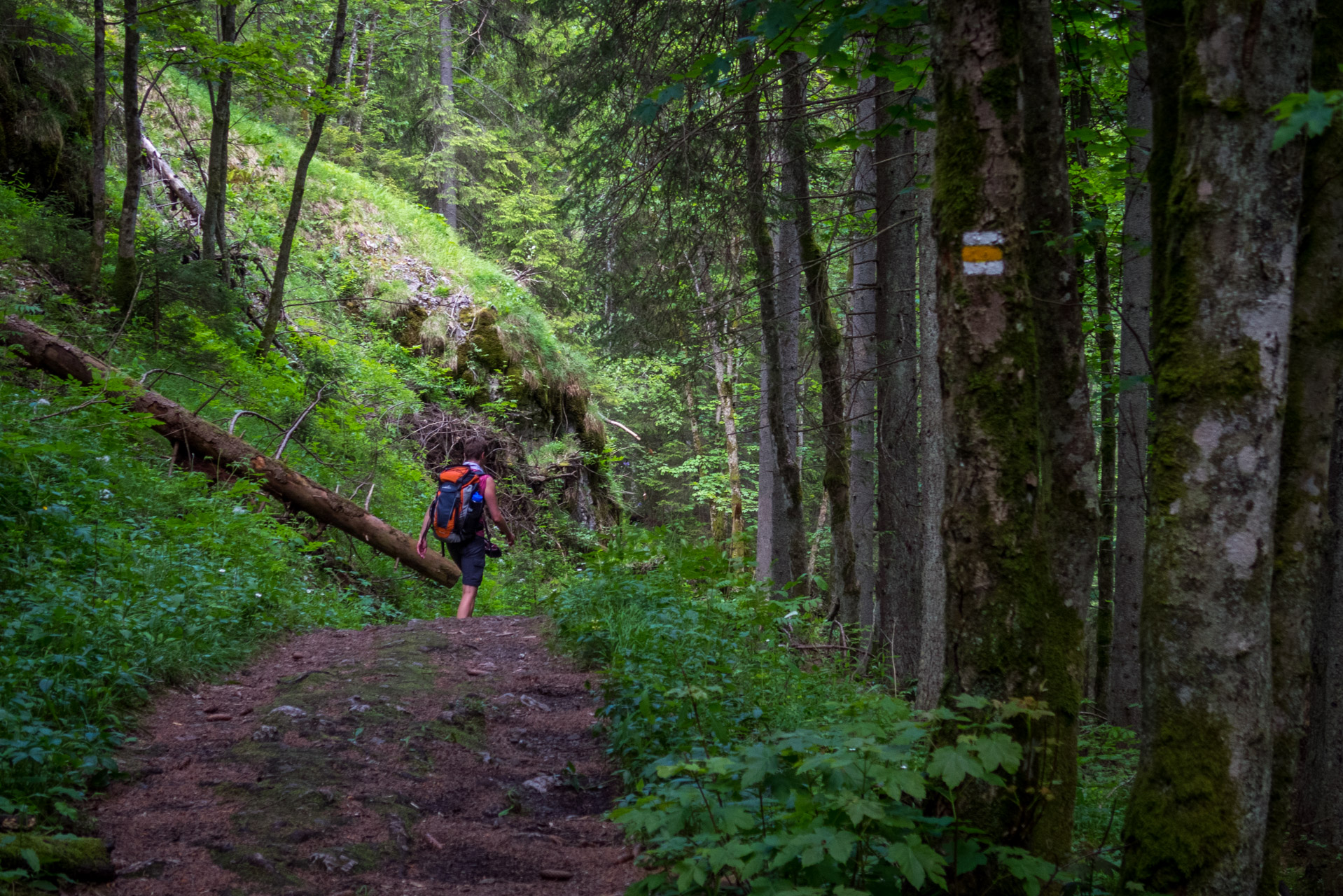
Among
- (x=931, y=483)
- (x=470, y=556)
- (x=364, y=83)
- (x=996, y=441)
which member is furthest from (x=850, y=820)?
(x=364, y=83)

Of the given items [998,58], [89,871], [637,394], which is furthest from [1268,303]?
[637,394]

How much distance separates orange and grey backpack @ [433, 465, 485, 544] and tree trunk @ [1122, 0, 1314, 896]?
21.7ft

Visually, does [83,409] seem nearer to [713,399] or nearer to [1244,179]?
[1244,179]

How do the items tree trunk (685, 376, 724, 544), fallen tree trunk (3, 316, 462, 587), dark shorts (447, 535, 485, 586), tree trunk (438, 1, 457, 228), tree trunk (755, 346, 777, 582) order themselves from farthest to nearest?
tree trunk (685, 376, 724, 544)
tree trunk (438, 1, 457, 228)
tree trunk (755, 346, 777, 582)
dark shorts (447, 535, 485, 586)
fallen tree trunk (3, 316, 462, 587)

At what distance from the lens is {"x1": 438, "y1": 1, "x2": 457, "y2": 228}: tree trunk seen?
68.3ft

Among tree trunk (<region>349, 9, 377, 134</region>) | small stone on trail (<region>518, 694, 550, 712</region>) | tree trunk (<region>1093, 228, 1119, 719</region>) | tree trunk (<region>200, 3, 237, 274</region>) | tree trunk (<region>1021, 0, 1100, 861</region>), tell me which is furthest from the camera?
tree trunk (<region>349, 9, 377, 134</region>)

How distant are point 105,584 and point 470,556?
141 inches

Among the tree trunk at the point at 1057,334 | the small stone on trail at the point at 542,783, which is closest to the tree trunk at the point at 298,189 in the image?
the small stone on trail at the point at 542,783

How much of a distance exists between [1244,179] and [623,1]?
622 cm

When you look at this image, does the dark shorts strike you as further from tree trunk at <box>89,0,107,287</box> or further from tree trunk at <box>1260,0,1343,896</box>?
tree trunk at <box>1260,0,1343,896</box>

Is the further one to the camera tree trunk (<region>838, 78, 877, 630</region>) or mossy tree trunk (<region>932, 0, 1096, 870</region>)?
tree trunk (<region>838, 78, 877, 630</region>)

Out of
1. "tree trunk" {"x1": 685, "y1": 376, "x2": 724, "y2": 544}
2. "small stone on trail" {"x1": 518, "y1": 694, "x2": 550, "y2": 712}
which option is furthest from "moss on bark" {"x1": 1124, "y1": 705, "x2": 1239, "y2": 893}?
"tree trunk" {"x1": 685, "y1": 376, "x2": 724, "y2": 544}

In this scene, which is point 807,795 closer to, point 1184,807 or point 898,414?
point 1184,807

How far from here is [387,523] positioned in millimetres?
9852
